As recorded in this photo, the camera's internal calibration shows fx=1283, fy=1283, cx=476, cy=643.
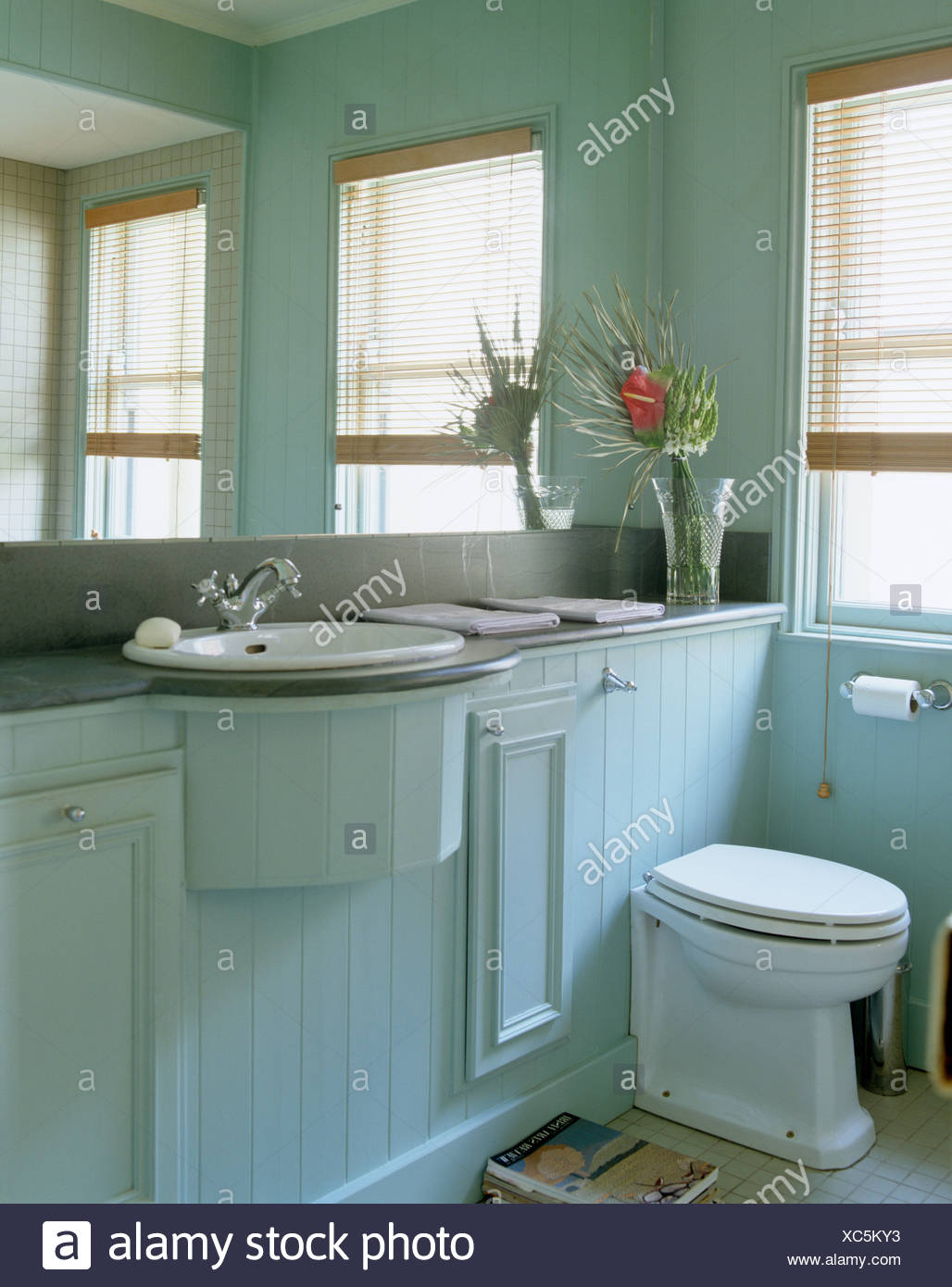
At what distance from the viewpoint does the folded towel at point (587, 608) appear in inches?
94.0

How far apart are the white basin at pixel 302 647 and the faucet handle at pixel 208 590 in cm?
5

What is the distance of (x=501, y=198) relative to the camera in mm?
2660

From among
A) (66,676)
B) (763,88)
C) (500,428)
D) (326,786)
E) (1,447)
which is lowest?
(326,786)

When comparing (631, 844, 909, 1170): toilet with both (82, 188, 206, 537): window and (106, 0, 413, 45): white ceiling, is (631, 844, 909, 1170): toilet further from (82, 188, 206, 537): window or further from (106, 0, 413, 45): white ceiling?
(106, 0, 413, 45): white ceiling

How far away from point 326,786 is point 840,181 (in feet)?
6.17

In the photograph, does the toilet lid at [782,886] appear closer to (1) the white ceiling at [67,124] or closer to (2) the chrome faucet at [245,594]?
(2) the chrome faucet at [245,594]

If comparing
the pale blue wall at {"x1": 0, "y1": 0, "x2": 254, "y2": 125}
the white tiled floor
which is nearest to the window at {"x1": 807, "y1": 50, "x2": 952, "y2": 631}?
the white tiled floor

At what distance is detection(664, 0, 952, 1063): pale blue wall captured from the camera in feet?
8.83

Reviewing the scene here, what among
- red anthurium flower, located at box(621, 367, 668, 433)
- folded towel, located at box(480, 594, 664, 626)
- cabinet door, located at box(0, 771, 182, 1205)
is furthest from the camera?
red anthurium flower, located at box(621, 367, 668, 433)

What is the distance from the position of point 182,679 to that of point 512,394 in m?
1.30

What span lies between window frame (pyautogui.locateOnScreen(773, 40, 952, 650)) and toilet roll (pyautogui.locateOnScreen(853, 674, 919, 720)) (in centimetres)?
10

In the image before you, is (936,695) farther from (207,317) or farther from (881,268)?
(207,317)
